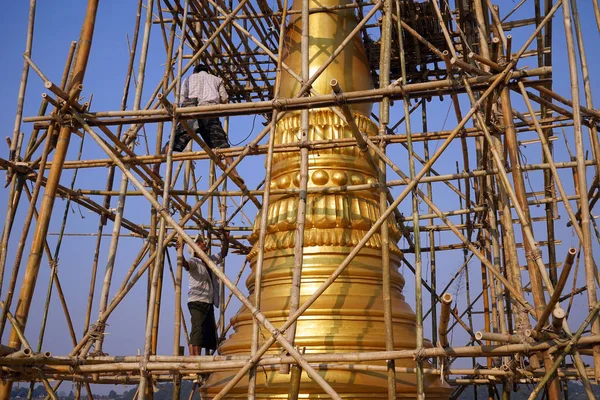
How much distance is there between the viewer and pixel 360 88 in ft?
24.7

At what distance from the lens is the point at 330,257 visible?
668 centimetres

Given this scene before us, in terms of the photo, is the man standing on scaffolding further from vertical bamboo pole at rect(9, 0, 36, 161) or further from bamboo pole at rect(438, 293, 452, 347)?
bamboo pole at rect(438, 293, 452, 347)

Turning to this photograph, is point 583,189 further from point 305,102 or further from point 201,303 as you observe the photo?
point 201,303

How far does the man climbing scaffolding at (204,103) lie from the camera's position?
7918 millimetres

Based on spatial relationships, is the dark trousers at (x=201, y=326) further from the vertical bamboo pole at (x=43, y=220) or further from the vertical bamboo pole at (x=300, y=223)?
the vertical bamboo pole at (x=300, y=223)

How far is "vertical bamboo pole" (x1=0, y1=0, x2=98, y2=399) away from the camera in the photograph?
5.77m

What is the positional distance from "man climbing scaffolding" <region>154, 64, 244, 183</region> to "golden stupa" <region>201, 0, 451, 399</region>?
81 cm

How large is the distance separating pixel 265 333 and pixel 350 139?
2126 mm

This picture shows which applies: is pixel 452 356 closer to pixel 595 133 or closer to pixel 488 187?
pixel 595 133

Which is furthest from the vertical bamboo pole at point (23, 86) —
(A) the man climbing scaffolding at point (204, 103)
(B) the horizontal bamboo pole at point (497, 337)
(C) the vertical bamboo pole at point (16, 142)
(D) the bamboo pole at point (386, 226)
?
(B) the horizontal bamboo pole at point (497, 337)

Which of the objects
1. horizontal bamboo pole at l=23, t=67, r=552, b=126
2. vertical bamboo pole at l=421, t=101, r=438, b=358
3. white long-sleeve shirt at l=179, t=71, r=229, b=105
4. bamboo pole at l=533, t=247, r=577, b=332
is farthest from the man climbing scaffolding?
bamboo pole at l=533, t=247, r=577, b=332

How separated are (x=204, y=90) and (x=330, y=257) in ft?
9.54

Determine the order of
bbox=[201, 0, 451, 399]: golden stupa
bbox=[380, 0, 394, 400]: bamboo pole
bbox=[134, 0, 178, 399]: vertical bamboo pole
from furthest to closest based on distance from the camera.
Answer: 1. bbox=[201, 0, 451, 399]: golden stupa
2. bbox=[134, 0, 178, 399]: vertical bamboo pole
3. bbox=[380, 0, 394, 400]: bamboo pole

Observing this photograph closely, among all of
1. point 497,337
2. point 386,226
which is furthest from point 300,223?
point 497,337
